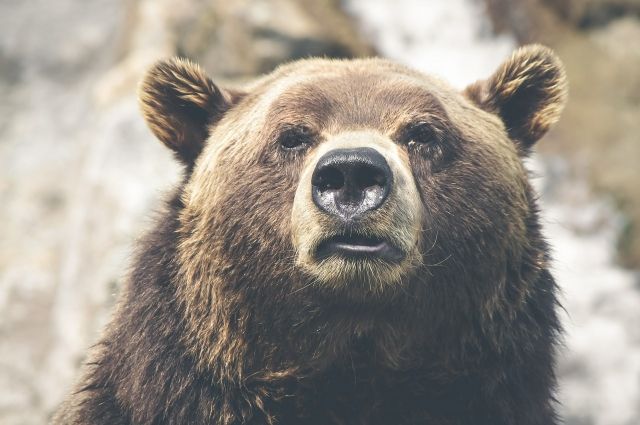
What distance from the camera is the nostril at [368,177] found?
4.86 meters

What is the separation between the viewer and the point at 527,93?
653cm

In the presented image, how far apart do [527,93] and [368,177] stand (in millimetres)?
2086

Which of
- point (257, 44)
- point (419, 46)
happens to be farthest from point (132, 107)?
point (419, 46)

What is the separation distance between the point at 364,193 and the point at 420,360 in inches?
48.2

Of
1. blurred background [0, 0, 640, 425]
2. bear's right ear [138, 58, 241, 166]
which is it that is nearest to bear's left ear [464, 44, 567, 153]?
bear's right ear [138, 58, 241, 166]

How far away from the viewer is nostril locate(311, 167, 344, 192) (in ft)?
16.1

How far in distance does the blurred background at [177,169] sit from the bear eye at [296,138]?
7083 mm

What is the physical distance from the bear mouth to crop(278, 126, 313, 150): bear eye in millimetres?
836

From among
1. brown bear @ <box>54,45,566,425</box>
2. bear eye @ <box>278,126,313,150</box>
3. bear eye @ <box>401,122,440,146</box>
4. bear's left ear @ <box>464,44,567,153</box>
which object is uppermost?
bear's left ear @ <box>464,44,567,153</box>

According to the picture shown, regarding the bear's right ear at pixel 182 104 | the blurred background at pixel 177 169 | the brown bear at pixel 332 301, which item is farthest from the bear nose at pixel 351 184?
the blurred background at pixel 177 169

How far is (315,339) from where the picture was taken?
5500 mm

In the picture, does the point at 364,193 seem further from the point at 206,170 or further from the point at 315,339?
the point at 206,170

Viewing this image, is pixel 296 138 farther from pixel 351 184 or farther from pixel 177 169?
pixel 177 169

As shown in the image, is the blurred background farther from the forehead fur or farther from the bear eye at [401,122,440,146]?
the bear eye at [401,122,440,146]
